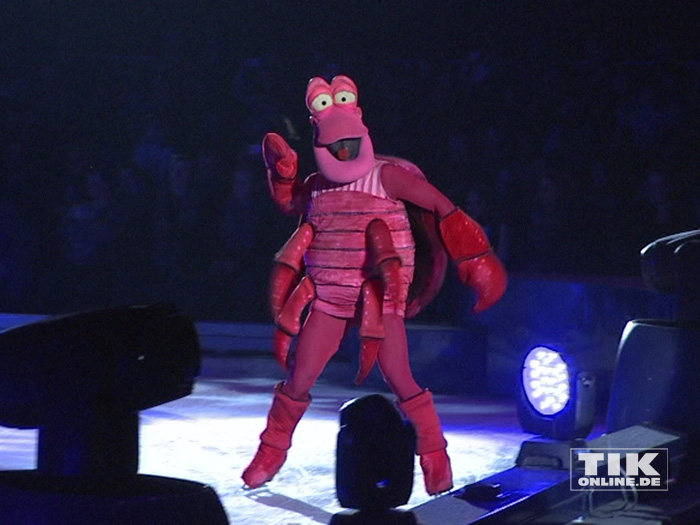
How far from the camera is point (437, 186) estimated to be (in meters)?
8.95

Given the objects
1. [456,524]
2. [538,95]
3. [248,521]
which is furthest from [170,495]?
[538,95]

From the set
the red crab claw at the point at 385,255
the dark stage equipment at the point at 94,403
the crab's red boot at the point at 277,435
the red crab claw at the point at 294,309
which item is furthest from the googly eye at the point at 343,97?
the dark stage equipment at the point at 94,403

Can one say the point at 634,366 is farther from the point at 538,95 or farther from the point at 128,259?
the point at 538,95

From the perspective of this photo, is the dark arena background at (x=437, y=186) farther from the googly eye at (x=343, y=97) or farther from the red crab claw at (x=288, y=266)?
the googly eye at (x=343, y=97)

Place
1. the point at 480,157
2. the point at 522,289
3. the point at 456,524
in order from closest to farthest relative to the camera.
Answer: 1. the point at 456,524
2. the point at 522,289
3. the point at 480,157

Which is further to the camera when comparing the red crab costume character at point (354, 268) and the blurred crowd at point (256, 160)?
the blurred crowd at point (256, 160)

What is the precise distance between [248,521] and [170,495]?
80.2 inches

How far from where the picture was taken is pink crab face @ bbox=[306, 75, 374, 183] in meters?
3.61

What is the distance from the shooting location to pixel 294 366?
3730mm

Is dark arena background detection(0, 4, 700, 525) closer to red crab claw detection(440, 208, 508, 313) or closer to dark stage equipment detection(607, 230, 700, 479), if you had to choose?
dark stage equipment detection(607, 230, 700, 479)

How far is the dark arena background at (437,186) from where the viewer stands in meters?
3.60

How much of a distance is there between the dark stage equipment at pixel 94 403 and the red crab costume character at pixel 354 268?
2442 millimetres

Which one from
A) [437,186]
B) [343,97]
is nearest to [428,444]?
[343,97]

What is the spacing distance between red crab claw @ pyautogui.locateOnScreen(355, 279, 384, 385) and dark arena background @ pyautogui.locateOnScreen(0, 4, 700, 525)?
1.39 feet
